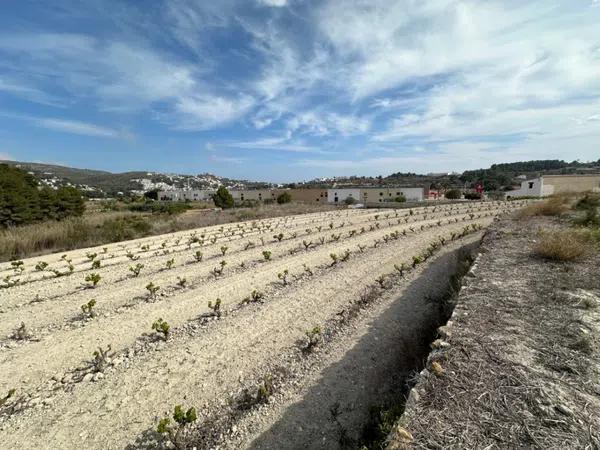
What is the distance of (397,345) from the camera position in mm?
4762

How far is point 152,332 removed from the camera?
17.4ft

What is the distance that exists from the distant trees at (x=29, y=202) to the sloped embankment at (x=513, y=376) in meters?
25.1

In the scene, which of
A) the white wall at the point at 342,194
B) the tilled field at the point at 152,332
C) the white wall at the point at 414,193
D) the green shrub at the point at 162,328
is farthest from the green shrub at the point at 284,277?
the white wall at the point at 342,194

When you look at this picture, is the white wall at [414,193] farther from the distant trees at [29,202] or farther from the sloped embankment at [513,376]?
the sloped embankment at [513,376]

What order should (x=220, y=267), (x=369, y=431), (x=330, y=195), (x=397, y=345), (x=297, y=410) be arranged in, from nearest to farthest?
(x=369, y=431)
(x=297, y=410)
(x=397, y=345)
(x=220, y=267)
(x=330, y=195)

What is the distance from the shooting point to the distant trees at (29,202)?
19952 mm

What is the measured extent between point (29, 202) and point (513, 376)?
2851 cm

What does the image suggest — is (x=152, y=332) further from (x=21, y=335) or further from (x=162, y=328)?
(x=21, y=335)

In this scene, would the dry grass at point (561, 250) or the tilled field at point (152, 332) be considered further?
the dry grass at point (561, 250)

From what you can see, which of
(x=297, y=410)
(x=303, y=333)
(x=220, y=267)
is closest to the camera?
(x=297, y=410)

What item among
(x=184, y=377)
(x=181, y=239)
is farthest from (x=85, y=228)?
(x=184, y=377)

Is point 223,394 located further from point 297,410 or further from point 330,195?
point 330,195

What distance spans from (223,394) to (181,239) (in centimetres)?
1214

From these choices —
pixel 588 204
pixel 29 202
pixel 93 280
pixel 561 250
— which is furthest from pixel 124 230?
pixel 588 204
